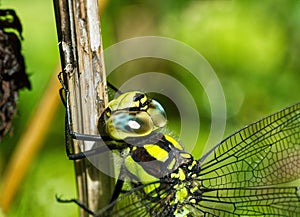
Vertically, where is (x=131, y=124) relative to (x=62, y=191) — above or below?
below

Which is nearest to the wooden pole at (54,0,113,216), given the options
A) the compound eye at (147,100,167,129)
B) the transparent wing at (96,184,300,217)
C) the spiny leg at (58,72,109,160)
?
the spiny leg at (58,72,109,160)

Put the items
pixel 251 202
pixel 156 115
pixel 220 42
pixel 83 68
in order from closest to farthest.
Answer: pixel 83 68 → pixel 156 115 → pixel 251 202 → pixel 220 42

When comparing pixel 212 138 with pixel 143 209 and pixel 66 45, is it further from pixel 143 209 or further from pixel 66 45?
pixel 66 45

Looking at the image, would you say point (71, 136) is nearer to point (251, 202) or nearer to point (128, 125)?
point (128, 125)

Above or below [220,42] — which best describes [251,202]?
below

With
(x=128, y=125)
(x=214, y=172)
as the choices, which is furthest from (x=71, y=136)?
(x=214, y=172)

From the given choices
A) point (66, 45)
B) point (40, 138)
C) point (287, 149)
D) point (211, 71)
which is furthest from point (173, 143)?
point (211, 71)
